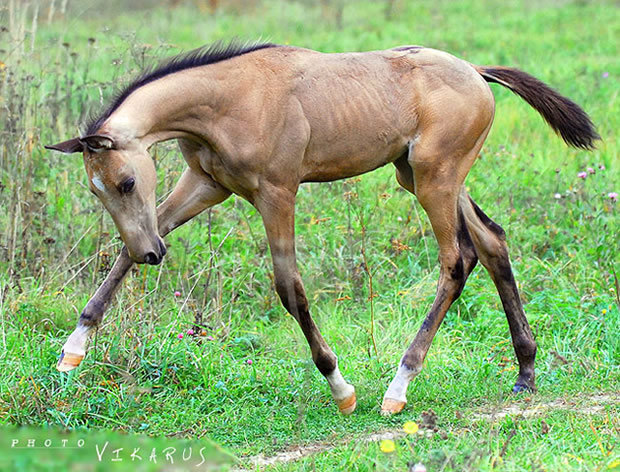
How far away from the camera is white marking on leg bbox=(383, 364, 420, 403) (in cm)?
468

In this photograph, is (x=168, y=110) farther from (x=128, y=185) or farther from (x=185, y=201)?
(x=185, y=201)

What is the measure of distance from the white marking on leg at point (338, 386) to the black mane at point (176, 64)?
5.70ft

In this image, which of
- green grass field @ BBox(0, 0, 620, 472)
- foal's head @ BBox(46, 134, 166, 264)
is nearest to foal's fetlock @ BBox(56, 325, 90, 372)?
green grass field @ BBox(0, 0, 620, 472)

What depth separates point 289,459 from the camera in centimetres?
414

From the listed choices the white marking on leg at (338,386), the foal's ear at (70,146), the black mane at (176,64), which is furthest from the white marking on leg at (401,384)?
→ the foal's ear at (70,146)

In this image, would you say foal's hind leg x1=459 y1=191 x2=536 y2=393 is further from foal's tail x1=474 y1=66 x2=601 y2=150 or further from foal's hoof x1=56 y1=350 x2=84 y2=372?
foal's hoof x1=56 y1=350 x2=84 y2=372

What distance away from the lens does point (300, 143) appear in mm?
4492

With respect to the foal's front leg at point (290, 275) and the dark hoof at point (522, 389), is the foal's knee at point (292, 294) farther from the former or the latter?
the dark hoof at point (522, 389)

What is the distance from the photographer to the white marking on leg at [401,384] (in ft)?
15.3

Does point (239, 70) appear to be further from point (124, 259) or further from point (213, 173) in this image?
point (124, 259)

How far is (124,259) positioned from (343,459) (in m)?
1.55

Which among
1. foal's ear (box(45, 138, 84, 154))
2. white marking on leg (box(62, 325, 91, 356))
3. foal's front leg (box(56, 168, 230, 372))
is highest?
foal's ear (box(45, 138, 84, 154))

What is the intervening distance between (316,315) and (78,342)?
2.09m

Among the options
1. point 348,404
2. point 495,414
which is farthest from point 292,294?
point 495,414
